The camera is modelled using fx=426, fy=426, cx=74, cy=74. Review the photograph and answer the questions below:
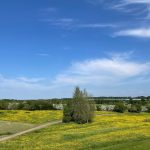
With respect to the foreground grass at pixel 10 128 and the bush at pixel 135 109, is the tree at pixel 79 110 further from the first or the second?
the bush at pixel 135 109

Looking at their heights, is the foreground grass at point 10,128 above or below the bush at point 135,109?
below

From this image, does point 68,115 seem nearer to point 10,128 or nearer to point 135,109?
point 10,128

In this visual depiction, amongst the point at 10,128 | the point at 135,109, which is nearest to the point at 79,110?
the point at 10,128

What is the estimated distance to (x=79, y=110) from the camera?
111125mm

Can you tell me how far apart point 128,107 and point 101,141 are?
13388cm

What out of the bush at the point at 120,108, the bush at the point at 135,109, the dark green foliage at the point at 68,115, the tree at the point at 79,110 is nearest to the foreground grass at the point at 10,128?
the dark green foliage at the point at 68,115

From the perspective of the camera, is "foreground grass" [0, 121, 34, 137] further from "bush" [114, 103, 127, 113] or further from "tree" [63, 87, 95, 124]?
"bush" [114, 103, 127, 113]

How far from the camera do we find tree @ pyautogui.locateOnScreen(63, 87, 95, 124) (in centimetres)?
10975

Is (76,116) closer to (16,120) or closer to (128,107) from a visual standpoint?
(16,120)

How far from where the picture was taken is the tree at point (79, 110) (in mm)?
109750

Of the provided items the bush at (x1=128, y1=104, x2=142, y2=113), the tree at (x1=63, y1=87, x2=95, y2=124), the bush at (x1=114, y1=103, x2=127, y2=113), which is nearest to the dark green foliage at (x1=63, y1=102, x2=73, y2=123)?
the tree at (x1=63, y1=87, x2=95, y2=124)

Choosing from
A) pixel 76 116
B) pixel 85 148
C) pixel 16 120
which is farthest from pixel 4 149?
pixel 16 120

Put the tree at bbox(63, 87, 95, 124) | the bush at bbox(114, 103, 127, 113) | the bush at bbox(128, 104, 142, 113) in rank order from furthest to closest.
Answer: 1. the bush at bbox(128, 104, 142, 113)
2. the bush at bbox(114, 103, 127, 113)
3. the tree at bbox(63, 87, 95, 124)

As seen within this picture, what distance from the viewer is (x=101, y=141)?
53.5 meters
